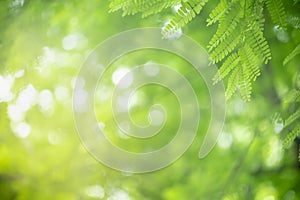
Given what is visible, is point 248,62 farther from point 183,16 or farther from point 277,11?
point 183,16

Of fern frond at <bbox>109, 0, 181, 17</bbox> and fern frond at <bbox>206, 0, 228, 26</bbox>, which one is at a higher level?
fern frond at <bbox>109, 0, 181, 17</bbox>

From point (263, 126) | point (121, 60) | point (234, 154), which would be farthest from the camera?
point (121, 60)

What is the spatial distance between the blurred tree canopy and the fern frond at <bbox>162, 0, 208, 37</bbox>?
1214mm

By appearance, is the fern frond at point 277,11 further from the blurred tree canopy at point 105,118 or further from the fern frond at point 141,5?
the blurred tree canopy at point 105,118

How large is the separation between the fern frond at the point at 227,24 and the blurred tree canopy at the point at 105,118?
115 centimetres

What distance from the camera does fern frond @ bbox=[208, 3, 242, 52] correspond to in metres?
1.30

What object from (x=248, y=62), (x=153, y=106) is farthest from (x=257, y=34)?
(x=153, y=106)

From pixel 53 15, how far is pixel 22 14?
0.30 m

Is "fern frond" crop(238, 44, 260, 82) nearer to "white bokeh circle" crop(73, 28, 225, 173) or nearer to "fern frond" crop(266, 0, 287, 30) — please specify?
"fern frond" crop(266, 0, 287, 30)

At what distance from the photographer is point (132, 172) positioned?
9.65 ft

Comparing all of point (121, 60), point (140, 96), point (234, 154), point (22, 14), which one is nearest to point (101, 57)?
point (121, 60)

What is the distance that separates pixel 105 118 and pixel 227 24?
5.70 ft

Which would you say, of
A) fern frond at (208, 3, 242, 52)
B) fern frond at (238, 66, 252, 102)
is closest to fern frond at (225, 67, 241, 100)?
fern frond at (238, 66, 252, 102)

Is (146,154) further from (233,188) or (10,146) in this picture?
(10,146)
